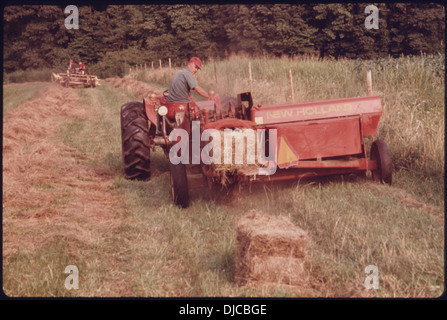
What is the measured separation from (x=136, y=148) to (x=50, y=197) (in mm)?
1387

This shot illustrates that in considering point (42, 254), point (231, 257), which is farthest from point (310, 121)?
point (42, 254)

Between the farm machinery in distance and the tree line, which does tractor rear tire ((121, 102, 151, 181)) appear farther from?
the farm machinery in distance

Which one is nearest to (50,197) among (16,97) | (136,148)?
(136,148)

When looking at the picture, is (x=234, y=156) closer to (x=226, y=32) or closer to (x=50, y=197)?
(x=50, y=197)

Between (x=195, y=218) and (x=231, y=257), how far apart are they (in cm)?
123

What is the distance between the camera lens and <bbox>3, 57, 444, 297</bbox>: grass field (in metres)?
3.35

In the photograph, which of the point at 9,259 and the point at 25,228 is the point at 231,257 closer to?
the point at 9,259

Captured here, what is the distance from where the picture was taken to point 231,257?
3.82 meters

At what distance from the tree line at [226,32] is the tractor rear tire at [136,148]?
7.20m

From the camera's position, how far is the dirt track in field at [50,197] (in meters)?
4.40

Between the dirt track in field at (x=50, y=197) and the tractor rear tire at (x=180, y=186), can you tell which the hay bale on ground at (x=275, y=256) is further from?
the tractor rear tire at (x=180, y=186)

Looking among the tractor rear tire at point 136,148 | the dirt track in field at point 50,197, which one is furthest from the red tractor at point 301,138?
the dirt track in field at point 50,197

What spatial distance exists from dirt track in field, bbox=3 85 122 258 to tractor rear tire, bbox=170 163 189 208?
2.26ft

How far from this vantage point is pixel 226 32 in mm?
22906
